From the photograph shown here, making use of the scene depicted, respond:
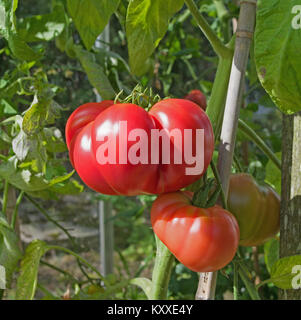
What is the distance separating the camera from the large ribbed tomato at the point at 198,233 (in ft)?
1.32

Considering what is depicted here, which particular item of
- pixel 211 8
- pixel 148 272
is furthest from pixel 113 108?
pixel 148 272

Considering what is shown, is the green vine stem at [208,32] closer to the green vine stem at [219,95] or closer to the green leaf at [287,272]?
the green vine stem at [219,95]

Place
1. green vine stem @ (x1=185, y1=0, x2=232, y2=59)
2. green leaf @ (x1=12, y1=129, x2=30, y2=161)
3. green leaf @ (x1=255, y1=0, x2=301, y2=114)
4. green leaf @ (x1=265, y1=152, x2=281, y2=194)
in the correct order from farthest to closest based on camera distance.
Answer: green leaf @ (x1=265, y1=152, x2=281, y2=194)
green leaf @ (x1=12, y1=129, x2=30, y2=161)
green vine stem @ (x1=185, y1=0, x2=232, y2=59)
green leaf @ (x1=255, y1=0, x2=301, y2=114)

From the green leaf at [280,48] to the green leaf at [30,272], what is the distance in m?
0.47

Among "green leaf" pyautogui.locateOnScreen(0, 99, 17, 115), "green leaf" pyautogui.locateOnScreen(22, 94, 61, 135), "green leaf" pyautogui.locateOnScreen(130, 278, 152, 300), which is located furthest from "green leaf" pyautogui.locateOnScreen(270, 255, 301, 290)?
"green leaf" pyautogui.locateOnScreen(0, 99, 17, 115)

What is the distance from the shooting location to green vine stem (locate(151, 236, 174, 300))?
490mm

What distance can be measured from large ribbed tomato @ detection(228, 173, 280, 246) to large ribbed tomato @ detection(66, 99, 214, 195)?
0.47 feet

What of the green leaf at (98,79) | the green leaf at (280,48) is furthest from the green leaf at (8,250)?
the green leaf at (280,48)

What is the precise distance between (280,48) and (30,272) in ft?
1.66

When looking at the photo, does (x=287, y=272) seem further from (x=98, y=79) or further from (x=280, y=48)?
(x=98, y=79)

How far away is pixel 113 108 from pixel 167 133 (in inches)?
2.3

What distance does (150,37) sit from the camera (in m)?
0.46

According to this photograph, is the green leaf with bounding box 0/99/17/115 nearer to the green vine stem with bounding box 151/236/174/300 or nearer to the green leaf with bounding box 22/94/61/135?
the green leaf with bounding box 22/94/61/135
